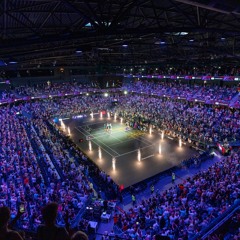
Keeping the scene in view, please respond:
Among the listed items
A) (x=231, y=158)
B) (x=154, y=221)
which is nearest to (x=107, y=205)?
(x=154, y=221)

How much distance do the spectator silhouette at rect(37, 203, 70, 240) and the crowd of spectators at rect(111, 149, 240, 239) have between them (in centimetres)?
1008

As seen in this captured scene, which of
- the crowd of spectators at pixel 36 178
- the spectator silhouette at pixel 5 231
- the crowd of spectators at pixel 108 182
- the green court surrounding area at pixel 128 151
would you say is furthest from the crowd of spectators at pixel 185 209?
the spectator silhouette at pixel 5 231

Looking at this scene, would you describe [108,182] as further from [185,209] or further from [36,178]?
[185,209]

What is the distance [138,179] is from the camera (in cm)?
2045

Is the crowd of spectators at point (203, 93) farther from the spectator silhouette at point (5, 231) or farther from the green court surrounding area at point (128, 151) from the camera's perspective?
the spectator silhouette at point (5, 231)

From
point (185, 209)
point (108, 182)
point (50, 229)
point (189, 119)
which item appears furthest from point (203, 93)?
point (50, 229)

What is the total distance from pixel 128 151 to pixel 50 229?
81.9 feet

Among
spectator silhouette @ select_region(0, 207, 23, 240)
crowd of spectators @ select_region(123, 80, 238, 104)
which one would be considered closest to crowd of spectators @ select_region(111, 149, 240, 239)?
spectator silhouette @ select_region(0, 207, 23, 240)

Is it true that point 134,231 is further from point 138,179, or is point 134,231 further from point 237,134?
point 237,134

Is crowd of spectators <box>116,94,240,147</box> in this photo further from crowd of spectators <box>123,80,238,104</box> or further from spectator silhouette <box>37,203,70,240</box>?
spectator silhouette <box>37,203,70,240</box>

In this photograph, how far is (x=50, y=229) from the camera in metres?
2.79

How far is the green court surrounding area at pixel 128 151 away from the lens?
22.1m

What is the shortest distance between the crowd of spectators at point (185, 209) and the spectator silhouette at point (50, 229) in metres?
10.1

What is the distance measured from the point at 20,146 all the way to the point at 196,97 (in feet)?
101
